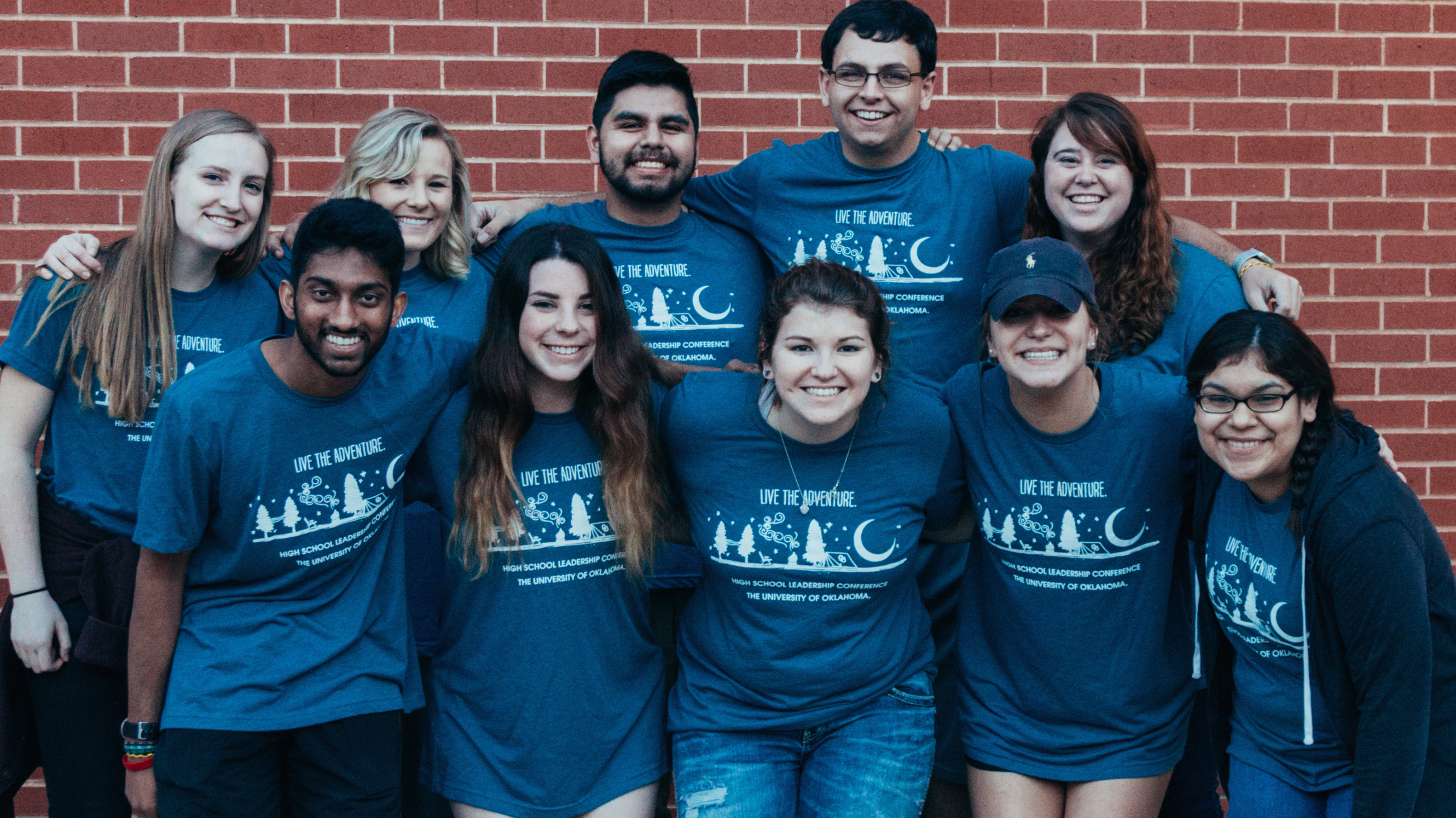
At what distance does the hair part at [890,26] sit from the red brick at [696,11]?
0.69 meters

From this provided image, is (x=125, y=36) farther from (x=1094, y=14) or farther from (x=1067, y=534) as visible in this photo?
(x=1067, y=534)

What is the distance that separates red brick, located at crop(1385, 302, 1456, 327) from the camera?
4277mm

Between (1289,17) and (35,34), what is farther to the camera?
(1289,17)

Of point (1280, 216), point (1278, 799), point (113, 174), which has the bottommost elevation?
point (1278, 799)

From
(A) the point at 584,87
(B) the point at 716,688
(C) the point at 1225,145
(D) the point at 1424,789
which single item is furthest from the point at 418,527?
(C) the point at 1225,145

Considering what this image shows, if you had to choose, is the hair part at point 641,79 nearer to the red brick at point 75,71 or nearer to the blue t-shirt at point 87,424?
the blue t-shirt at point 87,424

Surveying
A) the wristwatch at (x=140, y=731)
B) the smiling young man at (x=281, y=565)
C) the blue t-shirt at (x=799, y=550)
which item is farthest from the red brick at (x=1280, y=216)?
the wristwatch at (x=140, y=731)

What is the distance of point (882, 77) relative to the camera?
3.41m

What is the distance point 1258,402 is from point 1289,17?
2337 mm

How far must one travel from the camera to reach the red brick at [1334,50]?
4246mm

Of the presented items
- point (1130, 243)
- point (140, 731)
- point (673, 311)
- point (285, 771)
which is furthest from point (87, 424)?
point (1130, 243)

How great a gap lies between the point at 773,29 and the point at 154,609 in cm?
269

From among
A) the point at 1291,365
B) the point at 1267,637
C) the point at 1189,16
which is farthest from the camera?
the point at 1189,16

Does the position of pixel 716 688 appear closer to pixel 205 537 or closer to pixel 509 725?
pixel 509 725
